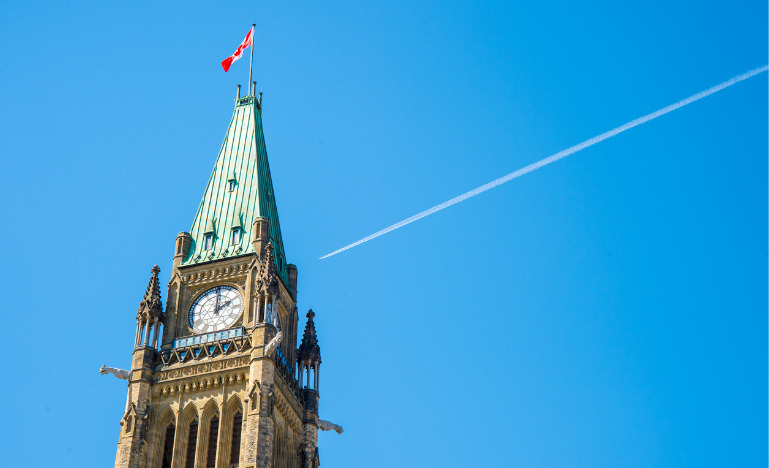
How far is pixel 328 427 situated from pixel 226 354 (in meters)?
9.41

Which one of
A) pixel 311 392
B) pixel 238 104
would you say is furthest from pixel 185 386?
pixel 238 104

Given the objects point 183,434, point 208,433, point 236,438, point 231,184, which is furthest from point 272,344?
point 231,184

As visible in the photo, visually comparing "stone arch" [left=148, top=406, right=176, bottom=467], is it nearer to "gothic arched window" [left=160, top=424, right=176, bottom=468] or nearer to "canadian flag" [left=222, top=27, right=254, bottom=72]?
"gothic arched window" [left=160, top=424, right=176, bottom=468]

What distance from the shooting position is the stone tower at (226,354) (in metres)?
77.1

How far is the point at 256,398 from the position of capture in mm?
76812

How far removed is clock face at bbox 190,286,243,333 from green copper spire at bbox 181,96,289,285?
2.63 meters

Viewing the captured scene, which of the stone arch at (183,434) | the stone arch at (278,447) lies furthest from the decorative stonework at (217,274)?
the stone arch at (278,447)

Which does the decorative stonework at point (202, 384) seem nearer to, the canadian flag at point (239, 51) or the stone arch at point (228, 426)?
the stone arch at point (228, 426)

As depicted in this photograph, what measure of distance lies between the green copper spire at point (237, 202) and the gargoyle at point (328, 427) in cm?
962

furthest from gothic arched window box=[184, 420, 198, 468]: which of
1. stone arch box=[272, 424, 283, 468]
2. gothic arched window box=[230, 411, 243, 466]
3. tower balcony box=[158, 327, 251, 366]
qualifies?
stone arch box=[272, 424, 283, 468]

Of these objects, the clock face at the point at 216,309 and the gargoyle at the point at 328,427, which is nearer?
the clock face at the point at 216,309

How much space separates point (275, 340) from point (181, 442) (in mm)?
7747

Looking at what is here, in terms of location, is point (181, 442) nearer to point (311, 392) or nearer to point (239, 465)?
point (239, 465)

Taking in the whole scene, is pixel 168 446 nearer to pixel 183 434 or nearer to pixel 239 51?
pixel 183 434
